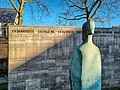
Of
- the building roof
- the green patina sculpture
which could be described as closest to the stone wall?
the green patina sculpture

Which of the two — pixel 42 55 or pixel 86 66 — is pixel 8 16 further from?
pixel 86 66

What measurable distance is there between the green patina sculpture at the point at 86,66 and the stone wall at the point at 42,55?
149 inches

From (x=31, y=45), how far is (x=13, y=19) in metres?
18.9

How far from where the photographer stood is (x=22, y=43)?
661cm

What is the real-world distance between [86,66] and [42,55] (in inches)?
158

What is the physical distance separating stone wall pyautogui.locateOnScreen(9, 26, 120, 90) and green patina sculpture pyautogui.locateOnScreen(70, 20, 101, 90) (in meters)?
3.79

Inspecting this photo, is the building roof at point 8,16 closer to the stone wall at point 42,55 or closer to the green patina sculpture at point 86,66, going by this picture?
the stone wall at point 42,55

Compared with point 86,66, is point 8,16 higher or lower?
higher

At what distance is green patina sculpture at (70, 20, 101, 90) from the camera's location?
296 centimetres

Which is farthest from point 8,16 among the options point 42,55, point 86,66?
point 86,66

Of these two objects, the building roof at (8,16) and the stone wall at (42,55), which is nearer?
the stone wall at (42,55)

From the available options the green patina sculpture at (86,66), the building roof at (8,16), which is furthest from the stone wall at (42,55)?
the building roof at (8,16)

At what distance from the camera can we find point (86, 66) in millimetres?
2990

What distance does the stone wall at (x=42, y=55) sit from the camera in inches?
256
